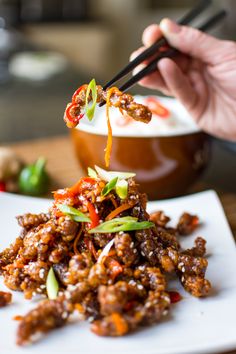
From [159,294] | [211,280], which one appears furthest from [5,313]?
[211,280]

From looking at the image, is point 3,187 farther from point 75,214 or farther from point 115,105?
point 115,105

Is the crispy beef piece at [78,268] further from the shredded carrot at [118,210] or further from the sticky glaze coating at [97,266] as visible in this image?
the shredded carrot at [118,210]

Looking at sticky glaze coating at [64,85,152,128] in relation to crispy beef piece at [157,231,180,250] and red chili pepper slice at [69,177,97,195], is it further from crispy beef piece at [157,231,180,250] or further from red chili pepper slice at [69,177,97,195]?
crispy beef piece at [157,231,180,250]

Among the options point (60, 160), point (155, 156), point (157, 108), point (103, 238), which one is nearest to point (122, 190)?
point (103, 238)

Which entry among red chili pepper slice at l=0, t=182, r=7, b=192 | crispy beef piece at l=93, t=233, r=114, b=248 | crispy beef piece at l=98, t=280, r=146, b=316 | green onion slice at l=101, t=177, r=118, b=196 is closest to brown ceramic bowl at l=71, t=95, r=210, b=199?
red chili pepper slice at l=0, t=182, r=7, b=192

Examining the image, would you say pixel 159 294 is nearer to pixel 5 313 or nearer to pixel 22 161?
pixel 5 313

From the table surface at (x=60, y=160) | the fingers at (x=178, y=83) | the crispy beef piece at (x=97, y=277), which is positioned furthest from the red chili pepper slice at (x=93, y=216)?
the fingers at (x=178, y=83)
